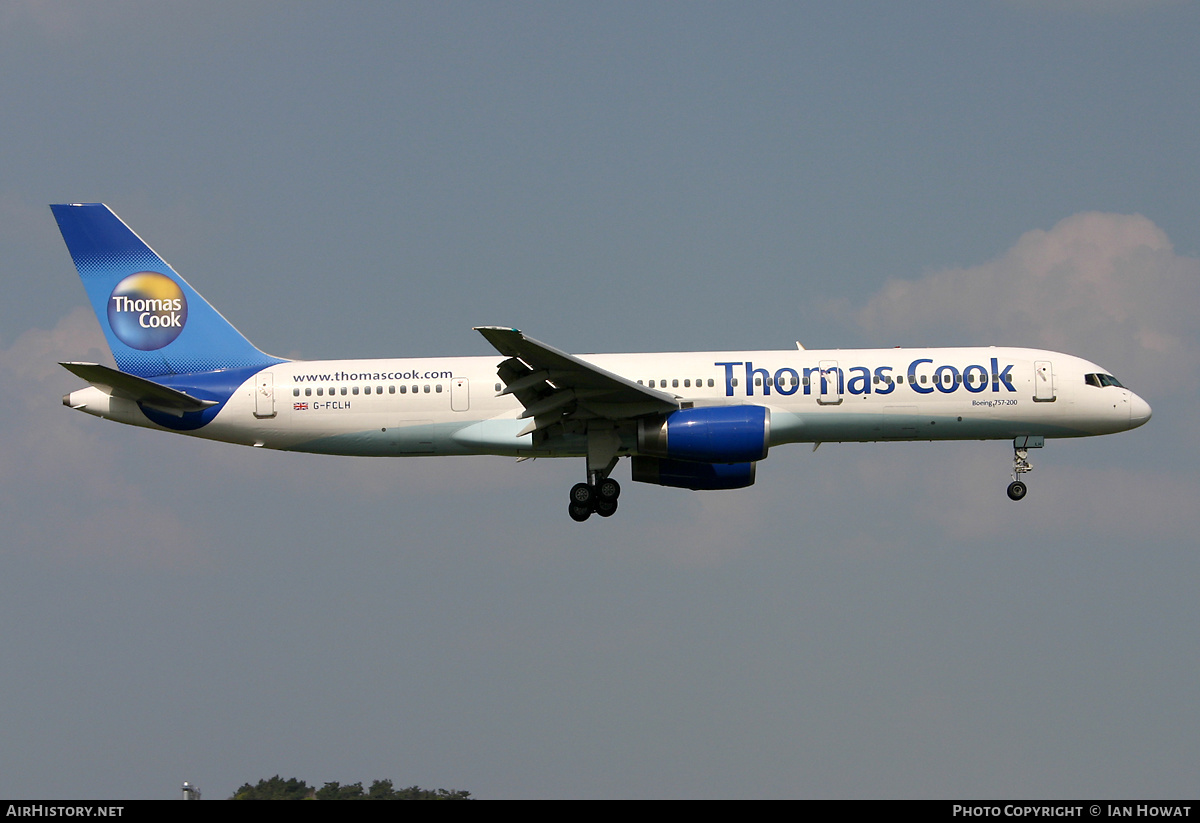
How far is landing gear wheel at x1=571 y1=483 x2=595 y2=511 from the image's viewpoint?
126ft

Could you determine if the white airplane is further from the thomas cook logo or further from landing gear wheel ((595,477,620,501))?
the thomas cook logo

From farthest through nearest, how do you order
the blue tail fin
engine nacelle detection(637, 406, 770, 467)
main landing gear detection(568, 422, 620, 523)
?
the blue tail fin < main landing gear detection(568, 422, 620, 523) < engine nacelle detection(637, 406, 770, 467)

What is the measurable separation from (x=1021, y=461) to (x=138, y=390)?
77.4ft

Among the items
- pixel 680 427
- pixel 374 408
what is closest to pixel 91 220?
pixel 374 408

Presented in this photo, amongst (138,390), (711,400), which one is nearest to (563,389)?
(711,400)

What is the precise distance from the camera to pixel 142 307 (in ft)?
133

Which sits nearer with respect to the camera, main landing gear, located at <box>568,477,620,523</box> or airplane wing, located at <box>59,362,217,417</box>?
airplane wing, located at <box>59,362,217,417</box>

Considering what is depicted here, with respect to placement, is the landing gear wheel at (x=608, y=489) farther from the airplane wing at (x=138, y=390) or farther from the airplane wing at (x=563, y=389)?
the airplane wing at (x=138, y=390)

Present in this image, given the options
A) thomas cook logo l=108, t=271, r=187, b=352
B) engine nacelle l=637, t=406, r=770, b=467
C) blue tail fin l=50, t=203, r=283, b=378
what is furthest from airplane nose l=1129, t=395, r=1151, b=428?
thomas cook logo l=108, t=271, r=187, b=352

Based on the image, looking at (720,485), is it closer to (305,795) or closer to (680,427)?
(680,427)

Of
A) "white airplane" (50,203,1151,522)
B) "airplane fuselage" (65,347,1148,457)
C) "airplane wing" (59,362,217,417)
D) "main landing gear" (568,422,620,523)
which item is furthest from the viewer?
"main landing gear" (568,422,620,523)

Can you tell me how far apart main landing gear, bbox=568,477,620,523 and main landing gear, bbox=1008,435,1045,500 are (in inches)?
425
